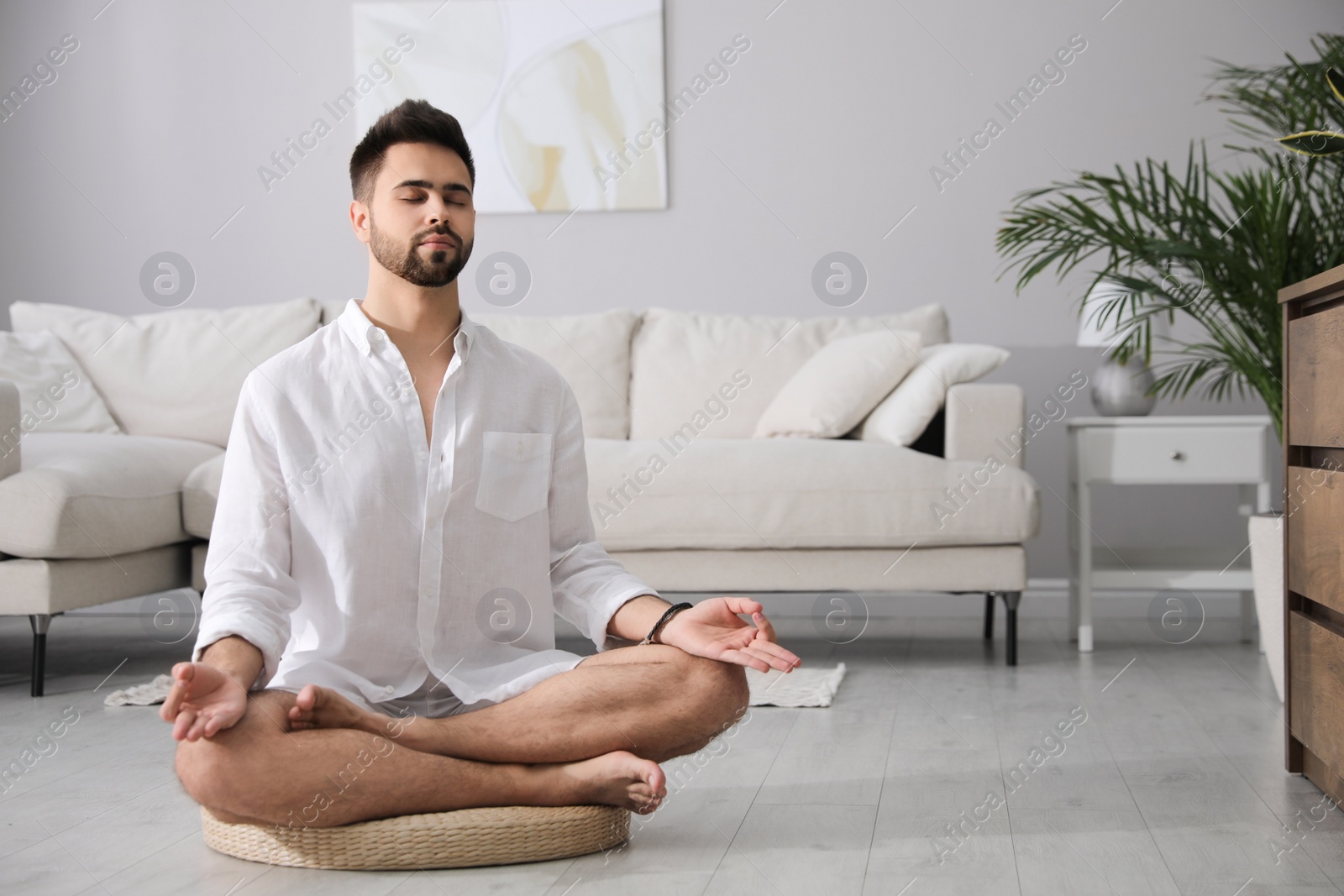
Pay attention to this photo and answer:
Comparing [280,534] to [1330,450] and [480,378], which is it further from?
[1330,450]

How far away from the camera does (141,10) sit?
13.1 ft

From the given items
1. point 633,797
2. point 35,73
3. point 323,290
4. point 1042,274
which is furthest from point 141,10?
point 633,797

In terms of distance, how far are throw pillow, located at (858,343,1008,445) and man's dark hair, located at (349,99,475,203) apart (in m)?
1.55

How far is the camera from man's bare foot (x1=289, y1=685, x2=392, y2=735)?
50.1 inches

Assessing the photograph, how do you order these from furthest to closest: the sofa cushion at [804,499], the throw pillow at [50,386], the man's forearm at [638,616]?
the throw pillow at [50,386] → the sofa cushion at [804,499] → the man's forearm at [638,616]

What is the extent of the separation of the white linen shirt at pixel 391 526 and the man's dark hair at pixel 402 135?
7.1 inches

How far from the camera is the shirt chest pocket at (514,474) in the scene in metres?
1.52

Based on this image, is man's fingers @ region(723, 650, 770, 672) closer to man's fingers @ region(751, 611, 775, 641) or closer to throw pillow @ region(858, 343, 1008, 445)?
man's fingers @ region(751, 611, 775, 641)

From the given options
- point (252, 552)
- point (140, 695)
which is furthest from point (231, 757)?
point (140, 695)

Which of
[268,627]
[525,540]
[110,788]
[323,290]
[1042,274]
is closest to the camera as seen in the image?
[268,627]

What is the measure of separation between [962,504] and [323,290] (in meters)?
2.30

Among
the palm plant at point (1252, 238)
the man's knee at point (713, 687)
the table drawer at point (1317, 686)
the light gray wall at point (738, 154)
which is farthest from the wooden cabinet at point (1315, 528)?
the light gray wall at point (738, 154)

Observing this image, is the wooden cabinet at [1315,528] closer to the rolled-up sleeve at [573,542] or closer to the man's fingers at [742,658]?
the man's fingers at [742,658]

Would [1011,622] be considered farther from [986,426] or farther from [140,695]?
[140,695]
